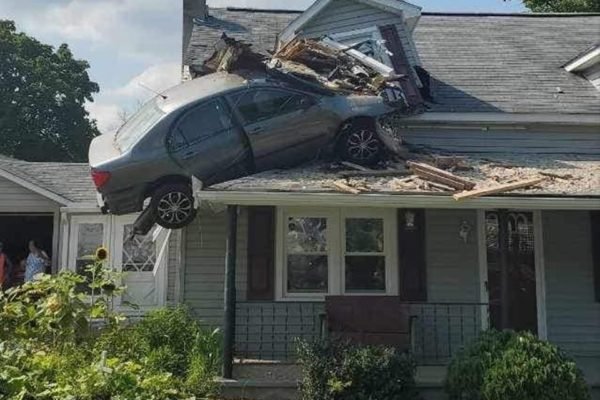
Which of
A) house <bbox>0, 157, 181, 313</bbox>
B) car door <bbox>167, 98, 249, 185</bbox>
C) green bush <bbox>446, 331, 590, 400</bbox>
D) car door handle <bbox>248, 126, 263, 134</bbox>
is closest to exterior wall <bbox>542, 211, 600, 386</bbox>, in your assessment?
green bush <bbox>446, 331, 590, 400</bbox>

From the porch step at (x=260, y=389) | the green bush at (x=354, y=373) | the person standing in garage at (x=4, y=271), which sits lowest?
the porch step at (x=260, y=389)

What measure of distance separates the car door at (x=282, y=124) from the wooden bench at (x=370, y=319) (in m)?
2.16

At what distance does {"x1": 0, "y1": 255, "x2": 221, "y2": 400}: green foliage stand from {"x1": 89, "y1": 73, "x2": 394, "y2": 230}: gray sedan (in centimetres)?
136

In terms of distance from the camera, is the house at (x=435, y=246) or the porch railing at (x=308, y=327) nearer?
the house at (x=435, y=246)

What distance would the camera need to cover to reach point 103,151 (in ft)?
30.4

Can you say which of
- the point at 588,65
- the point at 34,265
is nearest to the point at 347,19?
the point at 588,65

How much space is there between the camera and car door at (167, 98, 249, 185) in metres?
9.03

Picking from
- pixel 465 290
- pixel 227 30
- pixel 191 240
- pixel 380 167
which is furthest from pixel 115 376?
pixel 227 30

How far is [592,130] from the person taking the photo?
1105 cm

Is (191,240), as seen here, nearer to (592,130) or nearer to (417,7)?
(417,7)

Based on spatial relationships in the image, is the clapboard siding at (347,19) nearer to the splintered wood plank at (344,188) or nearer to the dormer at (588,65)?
Answer: the dormer at (588,65)

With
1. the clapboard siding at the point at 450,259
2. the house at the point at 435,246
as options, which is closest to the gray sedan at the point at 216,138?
the house at the point at 435,246

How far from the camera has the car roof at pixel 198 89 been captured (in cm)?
939

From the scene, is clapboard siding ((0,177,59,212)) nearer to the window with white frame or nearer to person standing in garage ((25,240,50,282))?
person standing in garage ((25,240,50,282))
